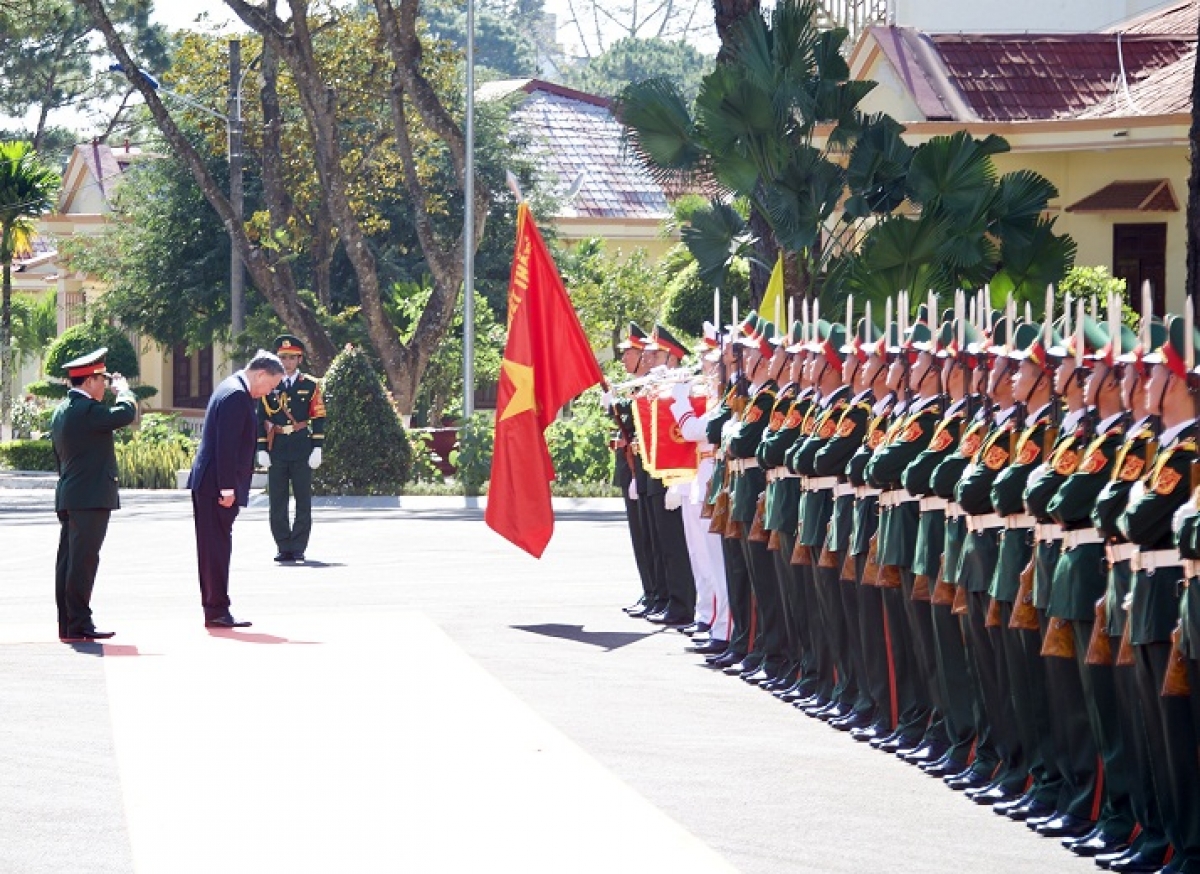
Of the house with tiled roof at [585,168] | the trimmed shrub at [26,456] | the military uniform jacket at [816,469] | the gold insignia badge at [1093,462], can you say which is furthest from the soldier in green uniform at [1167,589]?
the house with tiled roof at [585,168]

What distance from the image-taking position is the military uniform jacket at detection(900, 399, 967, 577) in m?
11.0

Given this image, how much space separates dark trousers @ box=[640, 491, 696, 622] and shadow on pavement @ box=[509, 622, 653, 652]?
0.53 m

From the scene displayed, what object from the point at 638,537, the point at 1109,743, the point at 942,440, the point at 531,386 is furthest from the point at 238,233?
the point at 1109,743

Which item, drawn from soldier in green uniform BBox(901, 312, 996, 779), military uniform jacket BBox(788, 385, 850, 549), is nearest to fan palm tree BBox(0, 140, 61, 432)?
military uniform jacket BBox(788, 385, 850, 549)

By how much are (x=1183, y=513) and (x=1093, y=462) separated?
895 mm

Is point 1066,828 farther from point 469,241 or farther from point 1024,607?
point 469,241

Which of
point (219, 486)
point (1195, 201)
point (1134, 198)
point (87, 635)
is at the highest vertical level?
point (1134, 198)

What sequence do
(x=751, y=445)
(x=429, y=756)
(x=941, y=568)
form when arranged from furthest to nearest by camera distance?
1. (x=751, y=445)
2. (x=429, y=756)
3. (x=941, y=568)

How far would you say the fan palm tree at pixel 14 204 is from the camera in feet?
158

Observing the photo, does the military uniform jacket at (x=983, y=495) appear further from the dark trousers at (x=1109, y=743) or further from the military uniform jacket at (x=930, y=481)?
the dark trousers at (x=1109, y=743)

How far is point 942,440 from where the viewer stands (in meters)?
11.1

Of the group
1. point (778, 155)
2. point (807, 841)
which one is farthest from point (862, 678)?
point (778, 155)

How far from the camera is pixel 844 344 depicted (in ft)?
43.2

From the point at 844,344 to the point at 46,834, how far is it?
531cm
